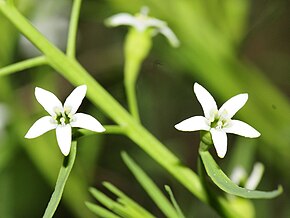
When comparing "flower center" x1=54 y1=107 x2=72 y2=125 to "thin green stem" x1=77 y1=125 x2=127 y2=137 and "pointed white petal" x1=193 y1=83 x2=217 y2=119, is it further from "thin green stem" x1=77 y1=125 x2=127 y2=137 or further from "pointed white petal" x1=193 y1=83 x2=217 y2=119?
"pointed white petal" x1=193 y1=83 x2=217 y2=119

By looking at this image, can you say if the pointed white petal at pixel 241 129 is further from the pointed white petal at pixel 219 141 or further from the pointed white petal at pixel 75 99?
the pointed white petal at pixel 75 99

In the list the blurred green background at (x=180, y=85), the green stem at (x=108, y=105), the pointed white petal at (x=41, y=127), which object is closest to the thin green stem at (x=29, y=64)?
the green stem at (x=108, y=105)

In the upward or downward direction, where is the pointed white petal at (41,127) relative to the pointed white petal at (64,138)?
upward

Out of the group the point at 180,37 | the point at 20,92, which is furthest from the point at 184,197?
the point at 20,92

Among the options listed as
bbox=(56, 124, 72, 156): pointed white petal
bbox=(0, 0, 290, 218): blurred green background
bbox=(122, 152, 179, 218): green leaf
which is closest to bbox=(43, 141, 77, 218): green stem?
bbox=(56, 124, 72, 156): pointed white petal

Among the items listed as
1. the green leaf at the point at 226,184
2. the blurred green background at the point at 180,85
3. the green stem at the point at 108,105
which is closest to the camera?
the green leaf at the point at 226,184

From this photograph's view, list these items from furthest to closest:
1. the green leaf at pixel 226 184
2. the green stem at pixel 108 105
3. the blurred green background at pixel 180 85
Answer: the blurred green background at pixel 180 85 → the green stem at pixel 108 105 → the green leaf at pixel 226 184

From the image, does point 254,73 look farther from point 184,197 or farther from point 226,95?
point 184,197
